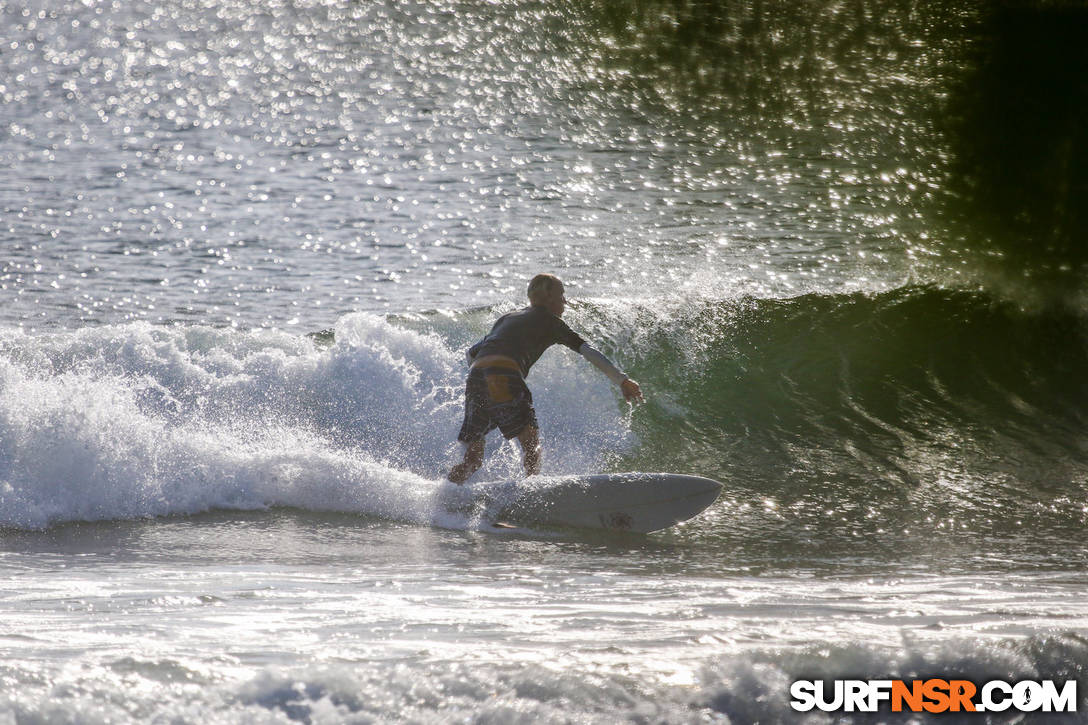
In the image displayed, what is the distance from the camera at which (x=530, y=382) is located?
29.5 ft

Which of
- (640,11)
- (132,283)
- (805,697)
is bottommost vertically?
(805,697)

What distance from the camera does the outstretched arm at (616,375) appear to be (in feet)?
20.9

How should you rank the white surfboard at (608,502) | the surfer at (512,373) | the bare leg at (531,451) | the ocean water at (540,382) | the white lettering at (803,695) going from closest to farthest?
1. the white lettering at (803,695)
2. the ocean water at (540,382)
3. the white surfboard at (608,502)
4. the surfer at (512,373)
5. the bare leg at (531,451)

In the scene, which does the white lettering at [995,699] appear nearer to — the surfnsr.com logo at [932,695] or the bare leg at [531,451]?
the surfnsr.com logo at [932,695]

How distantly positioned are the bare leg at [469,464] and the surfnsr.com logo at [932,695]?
3.90 m

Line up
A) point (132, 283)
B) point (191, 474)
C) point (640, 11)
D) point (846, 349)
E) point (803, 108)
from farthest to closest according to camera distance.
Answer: point (640, 11)
point (803, 108)
point (132, 283)
point (846, 349)
point (191, 474)

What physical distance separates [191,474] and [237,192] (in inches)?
416

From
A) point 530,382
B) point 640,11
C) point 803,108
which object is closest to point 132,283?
point 530,382

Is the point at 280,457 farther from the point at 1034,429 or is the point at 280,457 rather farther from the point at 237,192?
the point at 237,192

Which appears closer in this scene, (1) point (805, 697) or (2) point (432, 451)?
(1) point (805, 697)

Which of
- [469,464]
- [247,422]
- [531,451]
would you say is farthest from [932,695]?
[247,422]

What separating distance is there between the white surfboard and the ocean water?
162 millimetres

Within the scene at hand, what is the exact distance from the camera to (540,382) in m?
9.02

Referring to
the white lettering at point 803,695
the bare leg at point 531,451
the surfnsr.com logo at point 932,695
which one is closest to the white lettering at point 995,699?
the surfnsr.com logo at point 932,695
